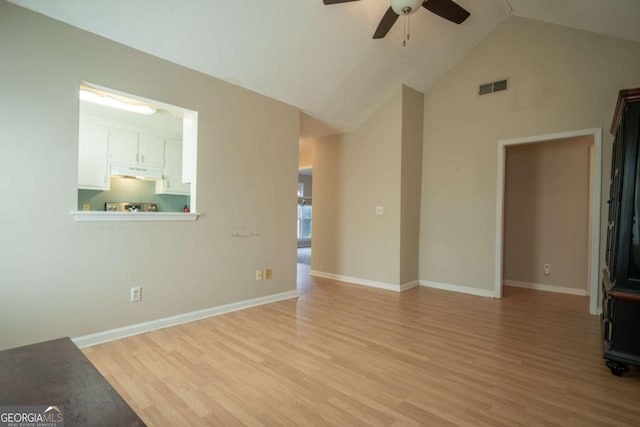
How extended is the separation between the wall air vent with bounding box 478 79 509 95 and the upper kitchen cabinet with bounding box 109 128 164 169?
4.71 meters

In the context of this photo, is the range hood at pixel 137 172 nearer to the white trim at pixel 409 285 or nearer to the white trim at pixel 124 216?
the white trim at pixel 124 216

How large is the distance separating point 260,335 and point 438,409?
62.6 inches

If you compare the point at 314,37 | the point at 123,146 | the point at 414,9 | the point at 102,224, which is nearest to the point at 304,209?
the point at 123,146

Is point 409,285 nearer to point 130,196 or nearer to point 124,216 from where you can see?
point 124,216

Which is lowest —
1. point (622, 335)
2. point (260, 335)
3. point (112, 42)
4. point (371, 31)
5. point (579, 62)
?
point (260, 335)

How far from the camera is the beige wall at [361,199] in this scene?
4.58 metres

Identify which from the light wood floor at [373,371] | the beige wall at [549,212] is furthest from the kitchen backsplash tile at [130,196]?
the beige wall at [549,212]

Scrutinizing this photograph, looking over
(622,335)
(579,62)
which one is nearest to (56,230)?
(622,335)

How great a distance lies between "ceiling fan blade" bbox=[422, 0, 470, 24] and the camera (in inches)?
109

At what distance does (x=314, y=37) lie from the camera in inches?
130

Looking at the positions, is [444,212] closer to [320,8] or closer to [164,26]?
[320,8]

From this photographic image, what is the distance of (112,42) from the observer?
263cm

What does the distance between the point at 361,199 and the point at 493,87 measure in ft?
7.83

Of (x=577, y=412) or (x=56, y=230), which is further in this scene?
(x=56, y=230)
